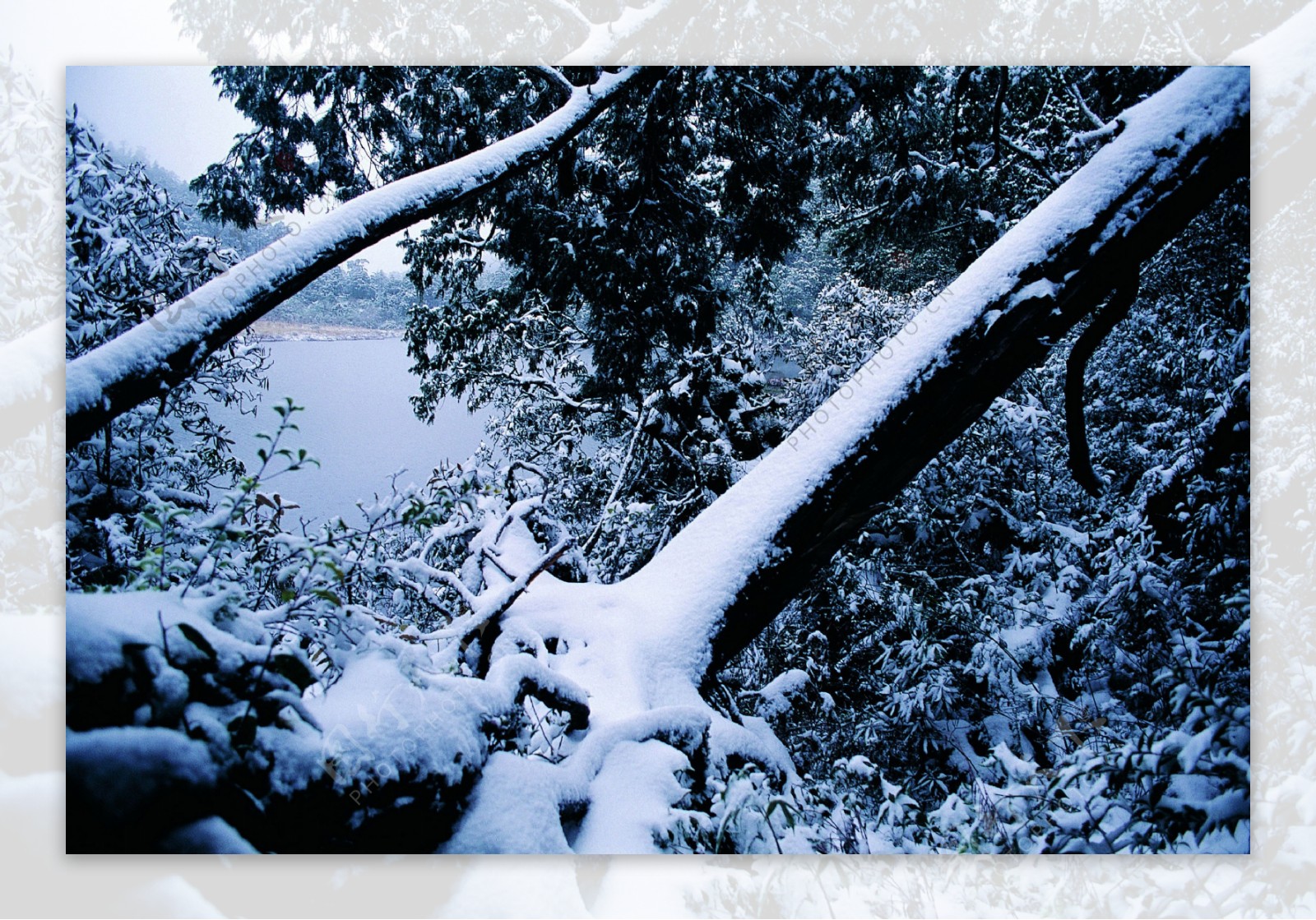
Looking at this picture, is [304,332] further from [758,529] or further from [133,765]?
[758,529]

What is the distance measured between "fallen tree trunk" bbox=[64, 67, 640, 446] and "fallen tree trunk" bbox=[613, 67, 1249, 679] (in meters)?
1.17

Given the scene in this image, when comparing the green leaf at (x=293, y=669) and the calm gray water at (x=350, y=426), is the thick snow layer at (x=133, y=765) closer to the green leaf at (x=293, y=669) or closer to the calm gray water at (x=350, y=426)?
the green leaf at (x=293, y=669)

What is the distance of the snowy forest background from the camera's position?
2.04 m

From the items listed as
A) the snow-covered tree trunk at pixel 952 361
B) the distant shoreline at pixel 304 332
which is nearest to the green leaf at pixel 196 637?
the distant shoreline at pixel 304 332

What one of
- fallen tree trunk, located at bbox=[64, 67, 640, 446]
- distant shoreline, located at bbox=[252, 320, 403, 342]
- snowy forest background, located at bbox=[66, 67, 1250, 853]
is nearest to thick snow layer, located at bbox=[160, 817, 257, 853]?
snowy forest background, located at bbox=[66, 67, 1250, 853]

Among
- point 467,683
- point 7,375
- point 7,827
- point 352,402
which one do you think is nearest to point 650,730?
point 467,683

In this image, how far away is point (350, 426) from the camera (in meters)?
2.21

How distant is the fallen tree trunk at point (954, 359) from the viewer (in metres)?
2.09

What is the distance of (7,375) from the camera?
2.15m

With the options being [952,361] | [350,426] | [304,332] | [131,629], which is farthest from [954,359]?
[131,629]

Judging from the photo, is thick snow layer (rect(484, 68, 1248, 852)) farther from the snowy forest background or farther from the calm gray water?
the calm gray water

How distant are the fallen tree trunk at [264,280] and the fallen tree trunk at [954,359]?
1.17 metres

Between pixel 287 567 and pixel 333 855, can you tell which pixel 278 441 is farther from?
pixel 333 855

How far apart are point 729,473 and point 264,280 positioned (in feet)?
4.70
